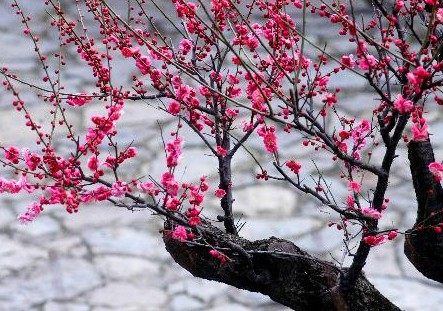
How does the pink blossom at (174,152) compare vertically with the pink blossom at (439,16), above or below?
below

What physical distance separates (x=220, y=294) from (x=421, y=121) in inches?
103

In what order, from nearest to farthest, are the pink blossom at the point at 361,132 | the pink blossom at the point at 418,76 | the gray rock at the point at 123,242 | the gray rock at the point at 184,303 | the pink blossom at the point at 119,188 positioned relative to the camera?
the pink blossom at the point at 418,76 → the pink blossom at the point at 119,188 → the pink blossom at the point at 361,132 → the gray rock at the point at 184,303 → the gray rock at the point at 123,242

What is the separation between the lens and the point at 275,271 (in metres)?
2.17

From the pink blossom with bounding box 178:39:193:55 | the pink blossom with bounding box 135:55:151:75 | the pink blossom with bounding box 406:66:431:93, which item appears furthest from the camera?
the pink blossom with bounding box 178:39:193:55

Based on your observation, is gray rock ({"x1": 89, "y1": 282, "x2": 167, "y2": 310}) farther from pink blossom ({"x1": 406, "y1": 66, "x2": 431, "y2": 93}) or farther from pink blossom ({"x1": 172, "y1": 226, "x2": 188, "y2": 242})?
pink blossom ({"x1": 406, "y1": 66, "x2": 431, "y2": 93})

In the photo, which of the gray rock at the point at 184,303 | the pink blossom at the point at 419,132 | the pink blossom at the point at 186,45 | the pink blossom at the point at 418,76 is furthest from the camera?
the gray rock at the point at 184,303

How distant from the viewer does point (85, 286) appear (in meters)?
4.23

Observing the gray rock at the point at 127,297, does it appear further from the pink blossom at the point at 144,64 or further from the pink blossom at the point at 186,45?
the pink blossom at the point at 144,64

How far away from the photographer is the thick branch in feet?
7.01

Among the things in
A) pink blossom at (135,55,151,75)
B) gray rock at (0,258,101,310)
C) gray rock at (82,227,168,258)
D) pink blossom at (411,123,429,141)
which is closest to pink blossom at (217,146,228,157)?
pink blossom at (135,55,151,75)

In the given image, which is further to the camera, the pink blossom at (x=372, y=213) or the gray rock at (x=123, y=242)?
the gray rock at (x=123, y=242)

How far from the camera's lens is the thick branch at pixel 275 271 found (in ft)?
7.01

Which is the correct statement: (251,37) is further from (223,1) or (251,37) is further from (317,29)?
(317,29)

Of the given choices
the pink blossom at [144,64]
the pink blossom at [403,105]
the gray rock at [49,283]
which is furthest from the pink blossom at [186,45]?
the gray rock at [49,283]
